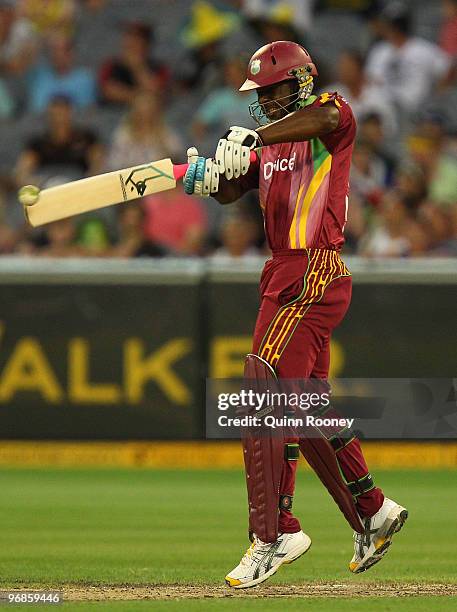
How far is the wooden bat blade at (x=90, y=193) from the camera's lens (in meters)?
6.29

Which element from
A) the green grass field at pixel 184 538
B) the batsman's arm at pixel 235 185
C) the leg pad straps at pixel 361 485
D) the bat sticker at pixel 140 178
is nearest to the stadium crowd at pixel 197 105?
the green grass field at pixel 184 538

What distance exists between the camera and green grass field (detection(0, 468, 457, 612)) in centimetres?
639

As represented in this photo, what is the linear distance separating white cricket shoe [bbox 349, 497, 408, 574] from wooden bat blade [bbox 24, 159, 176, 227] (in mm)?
1819

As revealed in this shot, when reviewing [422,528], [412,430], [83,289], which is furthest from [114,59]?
[422,528]

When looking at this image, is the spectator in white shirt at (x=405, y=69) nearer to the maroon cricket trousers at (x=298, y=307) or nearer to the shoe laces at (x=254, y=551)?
the maroon cricket trousers at (x=298, y=307)

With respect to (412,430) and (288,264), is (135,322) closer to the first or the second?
(412,430)

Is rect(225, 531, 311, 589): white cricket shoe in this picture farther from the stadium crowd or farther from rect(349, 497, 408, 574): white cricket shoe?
the stadium crowd

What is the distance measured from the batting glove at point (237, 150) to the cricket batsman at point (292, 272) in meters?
0.01

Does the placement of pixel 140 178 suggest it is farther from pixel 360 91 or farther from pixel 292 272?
pixel 360 91

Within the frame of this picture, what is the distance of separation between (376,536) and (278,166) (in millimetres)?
1755

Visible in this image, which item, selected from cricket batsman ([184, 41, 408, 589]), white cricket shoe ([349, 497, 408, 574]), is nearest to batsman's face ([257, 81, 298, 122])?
cricket batsman ([184, 41, 408, 589])

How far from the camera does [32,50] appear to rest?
16641 millimetres

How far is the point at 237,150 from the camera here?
6191mm

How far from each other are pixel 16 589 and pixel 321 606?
1353mm
